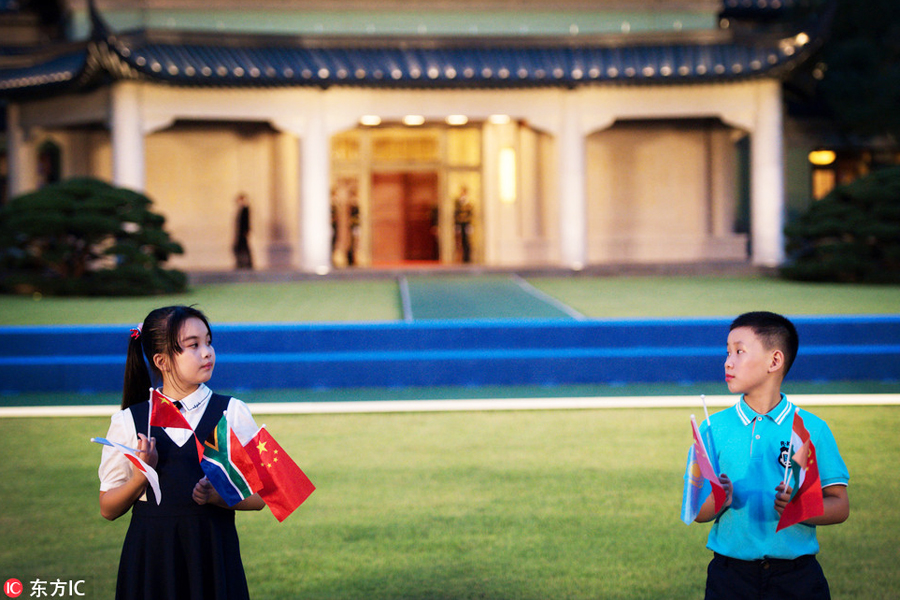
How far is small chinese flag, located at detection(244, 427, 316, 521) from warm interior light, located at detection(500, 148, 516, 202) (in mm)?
19032

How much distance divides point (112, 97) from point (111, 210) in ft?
12.5

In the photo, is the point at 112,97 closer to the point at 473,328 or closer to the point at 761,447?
the point at 473,328

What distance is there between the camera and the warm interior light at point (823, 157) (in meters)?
22.5

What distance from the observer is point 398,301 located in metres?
13.9

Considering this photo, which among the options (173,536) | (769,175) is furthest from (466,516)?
(769,175)

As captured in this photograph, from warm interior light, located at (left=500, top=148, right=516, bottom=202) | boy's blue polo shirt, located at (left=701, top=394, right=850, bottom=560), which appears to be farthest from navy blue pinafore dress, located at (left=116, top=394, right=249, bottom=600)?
warm interior light, located at (left=500, top=148, right=516, bottom=202)

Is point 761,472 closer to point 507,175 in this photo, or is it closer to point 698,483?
point 698,483

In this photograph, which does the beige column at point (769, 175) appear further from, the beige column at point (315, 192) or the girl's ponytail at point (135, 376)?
the girl's ponytail at point (135, 376)

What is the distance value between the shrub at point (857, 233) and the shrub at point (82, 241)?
34.9 feet

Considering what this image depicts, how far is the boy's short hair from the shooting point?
2.65 meters

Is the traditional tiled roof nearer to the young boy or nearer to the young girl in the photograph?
the young girl

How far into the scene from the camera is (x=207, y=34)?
727 inches

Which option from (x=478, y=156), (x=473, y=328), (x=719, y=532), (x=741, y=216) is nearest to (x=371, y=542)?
(x=719, y=532)

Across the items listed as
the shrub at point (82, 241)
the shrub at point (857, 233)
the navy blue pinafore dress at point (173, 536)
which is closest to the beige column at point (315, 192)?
the shrub at point (82, 241)
